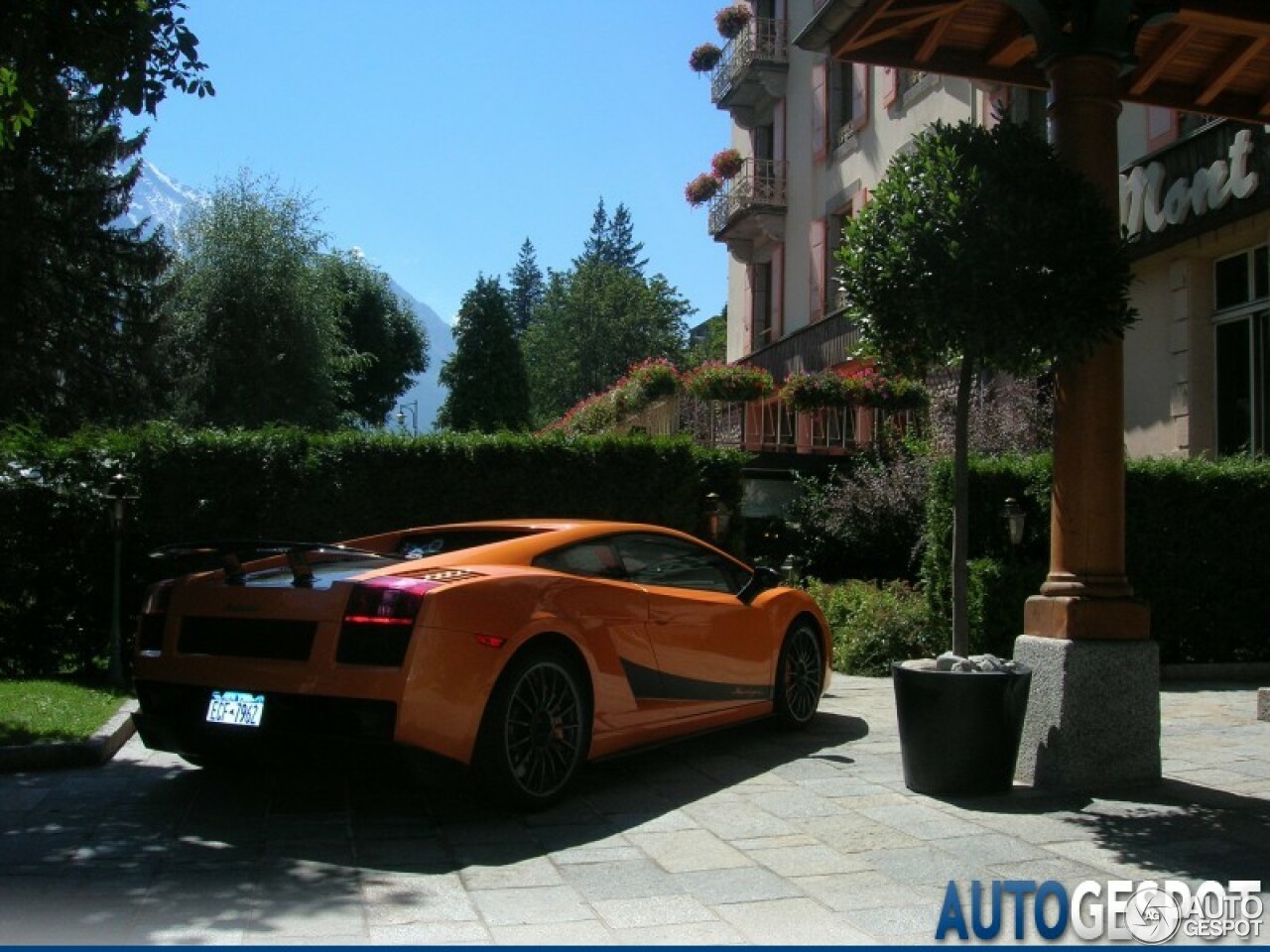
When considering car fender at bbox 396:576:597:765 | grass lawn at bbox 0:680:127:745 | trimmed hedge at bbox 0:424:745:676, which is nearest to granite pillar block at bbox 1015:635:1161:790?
car fender at bbox 396:576:597:765

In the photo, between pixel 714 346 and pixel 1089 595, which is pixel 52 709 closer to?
pixel 1089 595

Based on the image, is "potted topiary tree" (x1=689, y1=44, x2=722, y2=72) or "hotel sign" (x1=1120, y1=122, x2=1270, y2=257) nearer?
"hotel sign" (x1=1120, y1=122, x2=1270, y2=257)

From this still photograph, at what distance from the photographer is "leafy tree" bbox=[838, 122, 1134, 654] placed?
5.63 m

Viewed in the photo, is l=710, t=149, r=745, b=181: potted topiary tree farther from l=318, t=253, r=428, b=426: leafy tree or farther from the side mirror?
l=318, t=253, r=428, b=426: leafy tree

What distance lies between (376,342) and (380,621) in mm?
51344

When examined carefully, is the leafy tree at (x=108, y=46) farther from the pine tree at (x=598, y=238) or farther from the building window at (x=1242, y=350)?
the pine tree at (x=598, y=238)

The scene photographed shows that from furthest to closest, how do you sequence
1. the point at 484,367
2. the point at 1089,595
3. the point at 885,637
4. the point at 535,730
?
the point at 484,367, the point at 885,637, the point at 1089,595, the point at 535,730

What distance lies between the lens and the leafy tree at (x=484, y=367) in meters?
53.0

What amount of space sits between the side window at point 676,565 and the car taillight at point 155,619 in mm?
2439

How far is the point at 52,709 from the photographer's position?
7.38 m

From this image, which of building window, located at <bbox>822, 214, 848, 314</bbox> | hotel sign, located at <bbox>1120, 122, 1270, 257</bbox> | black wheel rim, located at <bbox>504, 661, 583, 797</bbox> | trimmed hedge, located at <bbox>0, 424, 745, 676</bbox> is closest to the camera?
black wheel rim, located at <bbox>504, 661, 583, 797</bbox>

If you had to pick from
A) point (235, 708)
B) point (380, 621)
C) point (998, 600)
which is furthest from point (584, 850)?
point (998, 600)

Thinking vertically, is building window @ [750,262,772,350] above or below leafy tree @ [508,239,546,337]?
below
